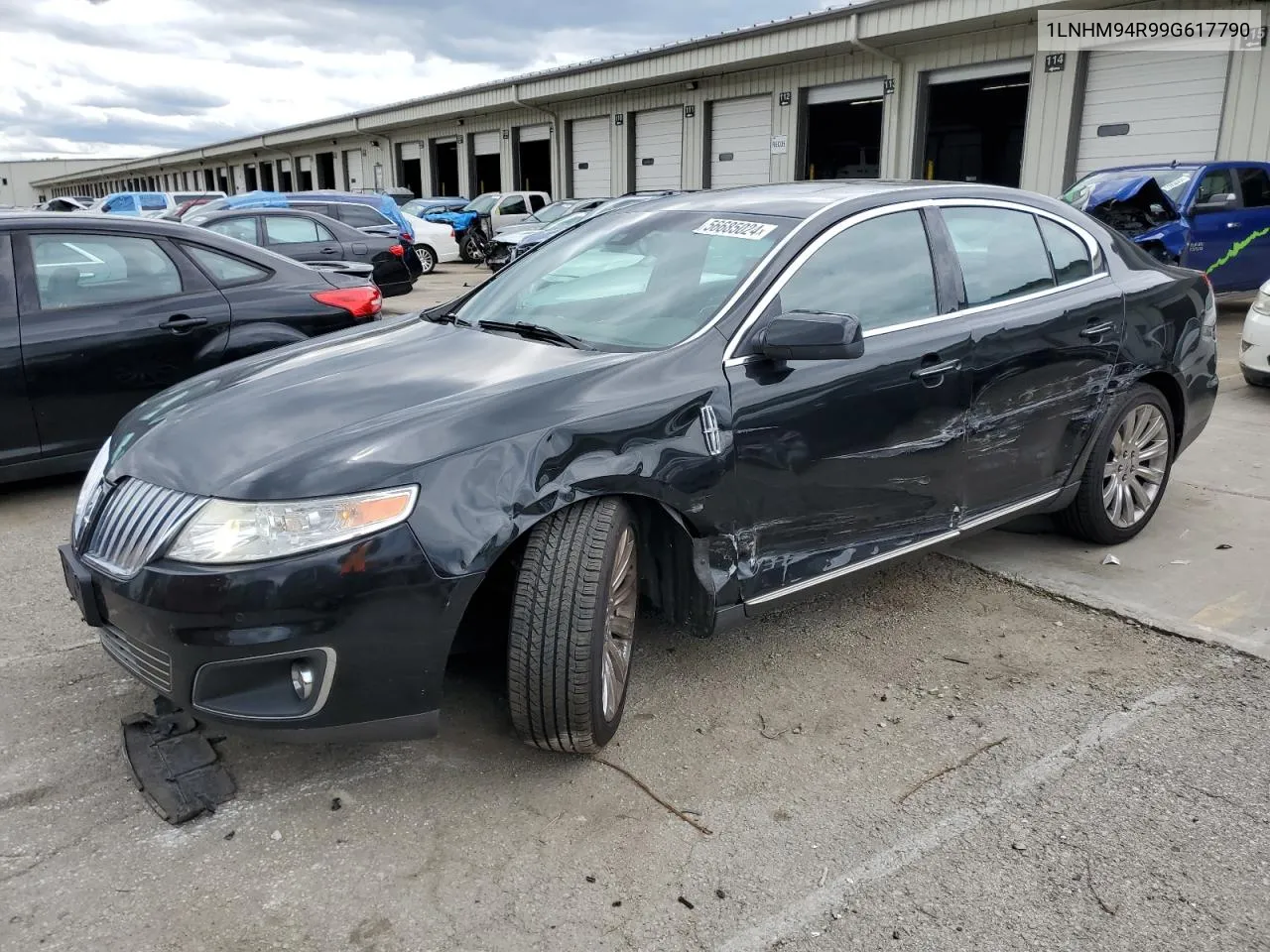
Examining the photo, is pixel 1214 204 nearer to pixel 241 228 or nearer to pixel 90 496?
pixel 241 228

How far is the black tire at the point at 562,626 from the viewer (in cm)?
255

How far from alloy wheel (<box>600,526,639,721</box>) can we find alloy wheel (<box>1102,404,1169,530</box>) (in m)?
2.43

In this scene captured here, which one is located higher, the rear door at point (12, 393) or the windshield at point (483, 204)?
the windshield at point (483, 204)

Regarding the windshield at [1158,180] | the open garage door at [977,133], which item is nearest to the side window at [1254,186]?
the windshield at [1158,180]

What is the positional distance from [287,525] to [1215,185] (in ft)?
41.2

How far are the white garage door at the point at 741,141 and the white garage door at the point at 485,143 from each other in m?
11.3

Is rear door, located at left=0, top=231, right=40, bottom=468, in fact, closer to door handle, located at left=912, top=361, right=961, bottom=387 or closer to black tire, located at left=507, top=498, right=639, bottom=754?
black tire, located at left=507, top=498, right=639, bottom=754

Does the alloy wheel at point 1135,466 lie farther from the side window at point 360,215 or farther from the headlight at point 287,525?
the side window at point 360,215

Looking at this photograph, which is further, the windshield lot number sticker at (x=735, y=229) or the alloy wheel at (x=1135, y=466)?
the alloy wheel at (x=1135, y=466)

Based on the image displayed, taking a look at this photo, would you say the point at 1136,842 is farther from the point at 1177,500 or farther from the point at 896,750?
the point at 1177,500

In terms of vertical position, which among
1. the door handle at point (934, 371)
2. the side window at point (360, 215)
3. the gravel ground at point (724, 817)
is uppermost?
the side window at point (360, 215)

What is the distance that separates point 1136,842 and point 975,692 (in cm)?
80

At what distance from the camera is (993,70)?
17.0m

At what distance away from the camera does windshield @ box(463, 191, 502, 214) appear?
2466 cm
